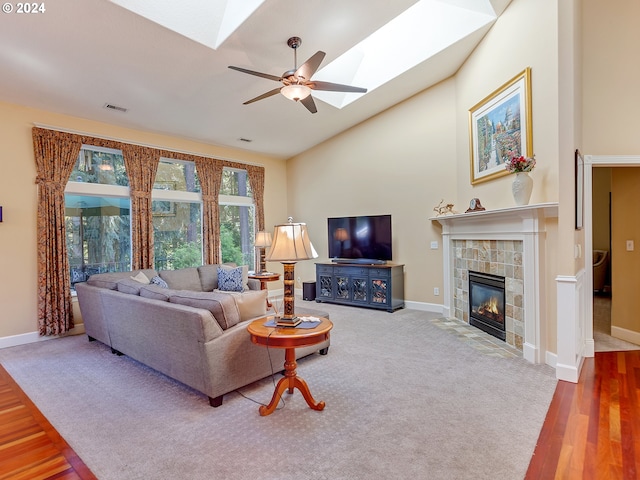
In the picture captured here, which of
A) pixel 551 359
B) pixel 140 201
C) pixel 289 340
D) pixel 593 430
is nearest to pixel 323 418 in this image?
pixel 289 340

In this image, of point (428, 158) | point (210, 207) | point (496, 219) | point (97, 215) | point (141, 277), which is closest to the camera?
point (496, 219)

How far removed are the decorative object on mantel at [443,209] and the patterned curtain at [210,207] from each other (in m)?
4.08

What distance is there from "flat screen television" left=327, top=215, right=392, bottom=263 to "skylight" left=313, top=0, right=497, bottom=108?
6.91ft

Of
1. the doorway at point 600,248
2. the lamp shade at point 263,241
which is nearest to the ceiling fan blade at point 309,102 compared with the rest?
the lamp shade at point 263,241

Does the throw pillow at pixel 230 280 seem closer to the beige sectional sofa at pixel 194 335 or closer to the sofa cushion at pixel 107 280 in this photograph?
the sofa cushion at pixel 107 280

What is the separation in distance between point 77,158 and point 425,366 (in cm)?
551

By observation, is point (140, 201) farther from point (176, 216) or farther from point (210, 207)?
point (210, 207)

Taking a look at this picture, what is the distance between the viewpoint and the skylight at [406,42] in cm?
424

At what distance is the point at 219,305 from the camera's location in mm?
2656

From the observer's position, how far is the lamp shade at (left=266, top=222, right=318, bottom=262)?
248 centimetres

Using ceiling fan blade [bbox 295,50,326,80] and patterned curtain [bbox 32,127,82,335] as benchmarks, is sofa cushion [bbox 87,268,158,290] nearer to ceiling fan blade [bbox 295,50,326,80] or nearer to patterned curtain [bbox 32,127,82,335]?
patterned curtain [bbox 32,127,82,335]

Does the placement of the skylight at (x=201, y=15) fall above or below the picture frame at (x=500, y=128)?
above

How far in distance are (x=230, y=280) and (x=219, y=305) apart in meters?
3.03

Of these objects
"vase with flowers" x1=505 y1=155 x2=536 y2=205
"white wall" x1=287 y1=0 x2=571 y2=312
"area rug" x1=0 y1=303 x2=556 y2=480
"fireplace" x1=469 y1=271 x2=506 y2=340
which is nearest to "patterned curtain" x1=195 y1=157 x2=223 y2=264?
"white wall" x1=287 y1=0 x2=571 y2=312
